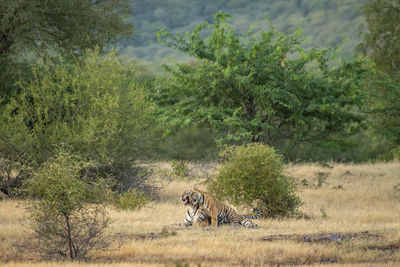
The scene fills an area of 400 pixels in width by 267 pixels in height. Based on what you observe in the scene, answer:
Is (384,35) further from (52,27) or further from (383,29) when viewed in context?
(52,27)

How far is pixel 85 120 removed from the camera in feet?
61.2

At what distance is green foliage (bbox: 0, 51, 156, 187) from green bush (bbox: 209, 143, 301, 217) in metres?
4.51

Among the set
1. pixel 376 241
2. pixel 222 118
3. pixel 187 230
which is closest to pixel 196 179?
pixel 222 118

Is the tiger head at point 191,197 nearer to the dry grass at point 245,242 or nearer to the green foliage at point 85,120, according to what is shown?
the dry grass at point 245,242

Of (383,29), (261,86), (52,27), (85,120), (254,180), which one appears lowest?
(254,180)

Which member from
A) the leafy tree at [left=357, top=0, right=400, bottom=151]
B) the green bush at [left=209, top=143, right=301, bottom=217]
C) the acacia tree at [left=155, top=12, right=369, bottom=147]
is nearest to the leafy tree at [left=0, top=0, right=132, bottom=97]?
the acacia tree at [left=155, top=12, right=369, bottom=147]

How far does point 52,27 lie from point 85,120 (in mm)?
7128

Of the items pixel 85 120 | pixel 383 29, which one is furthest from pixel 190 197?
pixel 383 29

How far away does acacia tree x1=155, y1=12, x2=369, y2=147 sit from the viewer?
21547mm

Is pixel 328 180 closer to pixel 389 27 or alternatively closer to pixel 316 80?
pixel 316 80

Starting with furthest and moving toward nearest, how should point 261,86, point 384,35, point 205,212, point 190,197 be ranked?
point 384,35 → point 261,86 → point 205,212 → point 190,197

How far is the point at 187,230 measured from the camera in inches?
490

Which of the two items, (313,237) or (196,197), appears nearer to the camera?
(313,237)

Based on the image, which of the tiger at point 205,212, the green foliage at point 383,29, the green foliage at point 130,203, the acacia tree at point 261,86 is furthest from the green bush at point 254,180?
the green foliage at point 383,29
